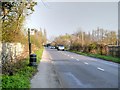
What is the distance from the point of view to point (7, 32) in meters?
22.1

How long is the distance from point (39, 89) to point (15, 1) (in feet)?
26.8

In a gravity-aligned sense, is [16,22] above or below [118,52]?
above

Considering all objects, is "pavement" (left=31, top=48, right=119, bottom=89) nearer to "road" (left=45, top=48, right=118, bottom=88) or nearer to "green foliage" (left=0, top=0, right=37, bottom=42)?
"road" (left=45, top=48, right=118, bottom=88)

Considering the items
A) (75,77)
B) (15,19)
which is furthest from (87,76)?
(15,19)

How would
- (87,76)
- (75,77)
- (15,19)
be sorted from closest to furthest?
(75,77), (87,76), (15,19)

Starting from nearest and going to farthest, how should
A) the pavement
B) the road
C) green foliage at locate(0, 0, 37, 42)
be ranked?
the pavement
the road
green foliage at locate(0, 0, 37, 42)

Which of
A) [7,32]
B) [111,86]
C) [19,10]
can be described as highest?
[19,10]

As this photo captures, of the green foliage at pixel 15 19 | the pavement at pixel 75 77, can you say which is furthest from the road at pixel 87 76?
the green foliage at pixel 15 19

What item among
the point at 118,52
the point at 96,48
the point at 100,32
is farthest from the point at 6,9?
the point at 100,32

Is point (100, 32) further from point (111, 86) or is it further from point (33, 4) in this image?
point (111, 86)

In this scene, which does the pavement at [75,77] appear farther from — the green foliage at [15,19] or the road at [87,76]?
the green foliage at [15,19]

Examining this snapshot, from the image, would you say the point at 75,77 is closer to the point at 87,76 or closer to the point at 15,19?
the point at 87,76

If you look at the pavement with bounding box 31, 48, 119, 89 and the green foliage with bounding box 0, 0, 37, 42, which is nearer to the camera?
the pavement with bounding box 31, 48, 119, 89

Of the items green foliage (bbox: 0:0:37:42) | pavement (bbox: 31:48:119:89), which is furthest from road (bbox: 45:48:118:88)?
green foliage (bbox: 0:0:37:42)
